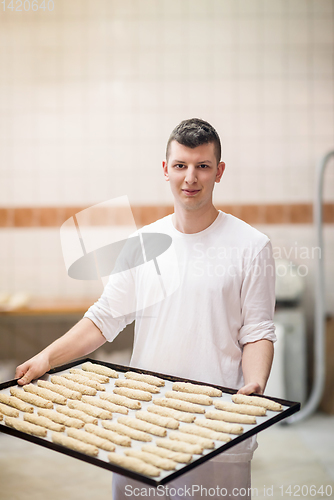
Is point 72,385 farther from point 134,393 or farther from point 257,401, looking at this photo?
point 257,401

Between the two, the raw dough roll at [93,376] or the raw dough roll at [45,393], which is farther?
the raw dough roll at [93,376]

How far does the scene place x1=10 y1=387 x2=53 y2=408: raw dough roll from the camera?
→ 1.25 m

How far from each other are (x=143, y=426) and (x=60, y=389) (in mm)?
303

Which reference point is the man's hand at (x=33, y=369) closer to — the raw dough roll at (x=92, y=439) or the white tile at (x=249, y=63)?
the raw dough roll at (x=92, y=439)

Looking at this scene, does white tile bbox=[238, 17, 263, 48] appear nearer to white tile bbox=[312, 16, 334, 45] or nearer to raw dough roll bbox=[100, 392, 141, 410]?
white tile bbox=[312, 16, 334, 45]

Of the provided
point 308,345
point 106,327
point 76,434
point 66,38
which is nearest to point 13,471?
point 106,327

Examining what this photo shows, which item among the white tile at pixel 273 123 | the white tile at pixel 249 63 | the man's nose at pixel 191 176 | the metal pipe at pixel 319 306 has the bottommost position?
the metal pipe at pixel 319 306

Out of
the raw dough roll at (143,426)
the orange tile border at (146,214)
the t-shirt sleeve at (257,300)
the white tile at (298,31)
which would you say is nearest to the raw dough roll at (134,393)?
the raw dough roll at (143,426)

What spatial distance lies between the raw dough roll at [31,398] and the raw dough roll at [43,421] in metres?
0.05

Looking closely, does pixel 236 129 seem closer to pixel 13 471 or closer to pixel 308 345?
pixel 308 345

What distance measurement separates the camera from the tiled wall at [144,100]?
3.57 meters

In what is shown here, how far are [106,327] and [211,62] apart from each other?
264 cm

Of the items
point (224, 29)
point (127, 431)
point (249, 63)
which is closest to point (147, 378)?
point (127, 431)

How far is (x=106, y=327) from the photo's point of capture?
1567 mm
